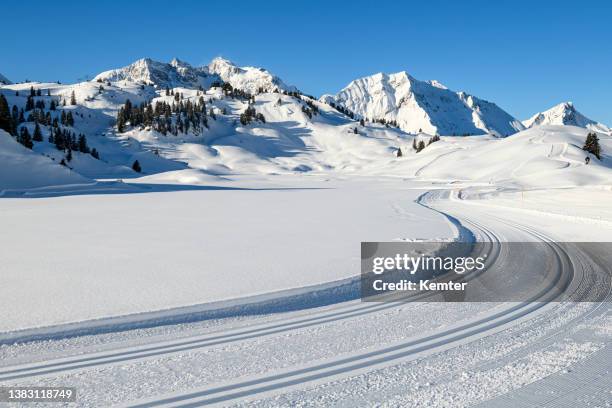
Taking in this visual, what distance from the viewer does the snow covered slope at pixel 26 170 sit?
45.6 metres

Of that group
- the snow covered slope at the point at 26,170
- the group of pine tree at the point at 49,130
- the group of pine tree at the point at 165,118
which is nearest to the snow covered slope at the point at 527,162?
the snow covered slope at the point at 26,170

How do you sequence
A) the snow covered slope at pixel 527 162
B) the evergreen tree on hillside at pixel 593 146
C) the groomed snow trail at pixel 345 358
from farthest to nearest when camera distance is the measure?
the evergreen tree on hillside at pixel 593 146 → the snow covered slope at pixel 527 162 → the groomed snow trail at pixel 345 358

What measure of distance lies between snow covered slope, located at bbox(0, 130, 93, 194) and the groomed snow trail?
159 feet

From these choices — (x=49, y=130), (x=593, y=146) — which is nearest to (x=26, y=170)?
(x=49, y=130)

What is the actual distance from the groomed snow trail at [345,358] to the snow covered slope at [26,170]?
48.4 meters

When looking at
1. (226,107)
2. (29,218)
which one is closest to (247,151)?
(226,107)

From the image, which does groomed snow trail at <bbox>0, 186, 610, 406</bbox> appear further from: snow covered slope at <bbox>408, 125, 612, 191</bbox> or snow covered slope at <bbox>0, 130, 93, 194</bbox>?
snow covered slope at <bbox>408, 125, 612, 191</bbox>

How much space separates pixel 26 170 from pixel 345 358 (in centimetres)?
5332

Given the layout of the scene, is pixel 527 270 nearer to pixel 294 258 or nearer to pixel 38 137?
pixel 294 258

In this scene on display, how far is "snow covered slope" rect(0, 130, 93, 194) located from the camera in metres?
45.6

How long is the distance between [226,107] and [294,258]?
582ft

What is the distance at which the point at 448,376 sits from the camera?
166 inches

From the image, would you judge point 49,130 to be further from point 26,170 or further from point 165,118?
point 26,170

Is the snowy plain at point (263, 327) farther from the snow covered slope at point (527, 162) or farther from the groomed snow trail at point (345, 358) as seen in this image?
the snow covered slope at point (527, 162)
